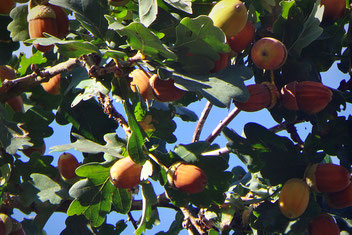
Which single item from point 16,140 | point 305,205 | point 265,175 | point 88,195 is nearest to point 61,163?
point 16,140

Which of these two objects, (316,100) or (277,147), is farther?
(277,147)

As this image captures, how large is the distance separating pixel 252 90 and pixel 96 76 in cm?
58

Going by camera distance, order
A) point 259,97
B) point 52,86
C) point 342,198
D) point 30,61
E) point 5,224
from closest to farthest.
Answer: point 259,97 < point 342,198 < point 5,224 < point 52,86 < point 30,61

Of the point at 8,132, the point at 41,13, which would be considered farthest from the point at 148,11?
the point at 8,132

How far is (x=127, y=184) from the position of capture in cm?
187

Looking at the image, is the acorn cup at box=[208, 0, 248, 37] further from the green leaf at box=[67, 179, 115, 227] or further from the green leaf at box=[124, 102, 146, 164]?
the green leaf at box=[67, 179, 115, 227]

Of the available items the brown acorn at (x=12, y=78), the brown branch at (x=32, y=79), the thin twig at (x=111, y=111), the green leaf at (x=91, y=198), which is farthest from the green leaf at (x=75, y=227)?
the thin twig at (x=111, y=111)

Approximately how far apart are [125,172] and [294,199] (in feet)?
2.19

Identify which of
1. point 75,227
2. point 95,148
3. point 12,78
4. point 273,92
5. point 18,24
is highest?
point 18,24

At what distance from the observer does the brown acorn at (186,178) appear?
1.84 meters

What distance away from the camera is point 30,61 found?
104 inches

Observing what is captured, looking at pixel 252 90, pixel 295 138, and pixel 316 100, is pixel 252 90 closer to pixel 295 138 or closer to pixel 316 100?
pixel 316 100

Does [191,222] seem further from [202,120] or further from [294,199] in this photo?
[202,120]

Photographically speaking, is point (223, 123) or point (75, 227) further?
point (223, 123)
